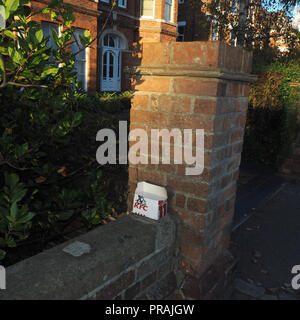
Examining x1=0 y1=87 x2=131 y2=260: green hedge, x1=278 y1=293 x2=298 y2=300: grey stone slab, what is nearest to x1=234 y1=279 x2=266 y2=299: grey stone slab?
x1=278 y1=293 x2=298 y2=300: grey stone slab

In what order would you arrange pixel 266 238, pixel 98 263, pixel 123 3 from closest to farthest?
pixel 98 263 < pixel 266 238 < pixel 123 3

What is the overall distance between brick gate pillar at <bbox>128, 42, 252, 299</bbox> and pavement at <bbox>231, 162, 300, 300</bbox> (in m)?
0.66

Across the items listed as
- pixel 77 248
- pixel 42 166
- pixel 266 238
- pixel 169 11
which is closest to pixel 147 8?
pixel 169 11

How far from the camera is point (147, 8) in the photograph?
18.0m

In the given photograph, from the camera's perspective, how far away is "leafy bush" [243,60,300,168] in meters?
6.90

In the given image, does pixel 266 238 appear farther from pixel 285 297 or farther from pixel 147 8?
pixel 147 8

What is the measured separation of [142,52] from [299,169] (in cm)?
585

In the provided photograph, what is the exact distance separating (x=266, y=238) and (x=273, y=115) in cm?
430

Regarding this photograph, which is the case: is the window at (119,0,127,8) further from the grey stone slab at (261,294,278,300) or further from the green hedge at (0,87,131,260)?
the grey stone slab at (261,294,278,300)

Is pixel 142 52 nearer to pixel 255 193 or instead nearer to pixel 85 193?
pixel 85 193

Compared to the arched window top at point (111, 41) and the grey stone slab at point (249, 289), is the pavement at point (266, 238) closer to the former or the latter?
the grey stone slab at point (249, 289)

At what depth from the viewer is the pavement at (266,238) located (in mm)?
2748

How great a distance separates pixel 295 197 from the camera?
5484 millimetres
